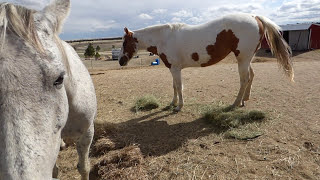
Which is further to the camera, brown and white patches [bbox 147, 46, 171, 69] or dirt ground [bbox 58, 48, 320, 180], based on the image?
brown and white patches [bbox 147, 46, 171, 69]

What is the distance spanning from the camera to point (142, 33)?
5.54 metres

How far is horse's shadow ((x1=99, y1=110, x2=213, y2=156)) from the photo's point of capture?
3638mm

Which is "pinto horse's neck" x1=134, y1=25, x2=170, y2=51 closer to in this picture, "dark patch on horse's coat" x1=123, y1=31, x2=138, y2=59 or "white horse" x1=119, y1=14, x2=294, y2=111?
"white horse" x1=119, y1=14, x2=294, y2=111

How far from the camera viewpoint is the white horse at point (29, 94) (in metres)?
0.97

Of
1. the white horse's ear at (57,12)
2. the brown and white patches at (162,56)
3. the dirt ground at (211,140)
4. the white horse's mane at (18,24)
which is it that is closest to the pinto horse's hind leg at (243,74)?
the dirt ground at (211,140)

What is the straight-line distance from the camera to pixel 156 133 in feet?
13.7

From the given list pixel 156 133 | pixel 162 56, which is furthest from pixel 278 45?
pixel 156 133

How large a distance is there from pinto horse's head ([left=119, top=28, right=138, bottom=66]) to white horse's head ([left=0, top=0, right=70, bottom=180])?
4.43 metres

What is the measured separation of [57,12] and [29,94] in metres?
0.67

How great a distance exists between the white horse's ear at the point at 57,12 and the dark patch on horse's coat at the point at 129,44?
4.10 metres

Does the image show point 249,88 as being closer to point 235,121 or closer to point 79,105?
point 235,121

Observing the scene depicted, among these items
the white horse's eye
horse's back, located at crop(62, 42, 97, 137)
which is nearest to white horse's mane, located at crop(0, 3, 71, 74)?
the white horse's eye

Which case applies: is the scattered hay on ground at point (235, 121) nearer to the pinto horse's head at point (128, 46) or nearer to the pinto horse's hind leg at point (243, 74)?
the pinto horse's hind leg at point (243, 74)

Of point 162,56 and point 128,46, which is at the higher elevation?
point 128,46
